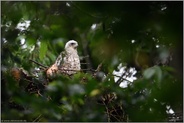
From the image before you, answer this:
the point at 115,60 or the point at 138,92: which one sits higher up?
the point at 115,60

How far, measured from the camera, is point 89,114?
131cm

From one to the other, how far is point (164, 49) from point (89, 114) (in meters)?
0.40

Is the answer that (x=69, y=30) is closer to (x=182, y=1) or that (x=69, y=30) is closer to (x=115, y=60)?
(x=115, y=60)

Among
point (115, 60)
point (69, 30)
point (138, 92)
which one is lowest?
point (138, 92)

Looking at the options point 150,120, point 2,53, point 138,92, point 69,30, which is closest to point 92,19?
point 69,30

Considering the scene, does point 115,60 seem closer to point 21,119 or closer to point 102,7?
point 102,7

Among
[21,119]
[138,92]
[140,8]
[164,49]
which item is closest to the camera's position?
[140,8]

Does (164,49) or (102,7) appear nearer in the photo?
(102,7)

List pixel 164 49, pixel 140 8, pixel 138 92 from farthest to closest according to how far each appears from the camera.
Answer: pixel 138 92
pixel 164 49
pixel 140 8

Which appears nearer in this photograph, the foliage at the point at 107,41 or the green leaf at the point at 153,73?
the foliage at the point at 107,41

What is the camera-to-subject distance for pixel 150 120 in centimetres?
122

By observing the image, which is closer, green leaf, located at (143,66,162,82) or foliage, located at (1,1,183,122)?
foliage, located at (1,1,183,122)

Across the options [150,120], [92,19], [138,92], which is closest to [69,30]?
[92,19]

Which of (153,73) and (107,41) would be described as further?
(153,73)
